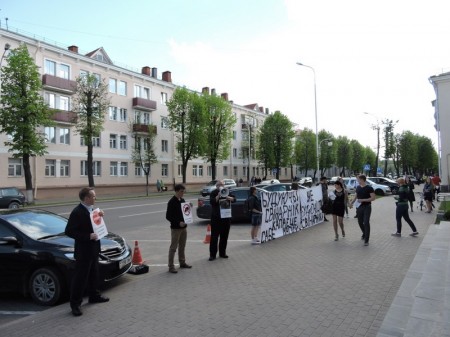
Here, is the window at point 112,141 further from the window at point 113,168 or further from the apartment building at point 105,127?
the window at point 113,168

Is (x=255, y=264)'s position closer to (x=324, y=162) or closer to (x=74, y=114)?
(x=74, y=114)

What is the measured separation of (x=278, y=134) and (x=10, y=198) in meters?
45.9

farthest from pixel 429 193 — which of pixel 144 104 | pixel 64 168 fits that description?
pixel 144 104

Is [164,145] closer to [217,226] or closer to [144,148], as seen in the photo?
[144,148]

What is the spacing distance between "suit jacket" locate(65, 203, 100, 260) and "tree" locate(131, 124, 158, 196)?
119 feet

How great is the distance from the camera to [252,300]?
231 inches

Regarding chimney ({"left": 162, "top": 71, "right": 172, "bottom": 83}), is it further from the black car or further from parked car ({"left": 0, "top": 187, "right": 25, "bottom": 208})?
the black car

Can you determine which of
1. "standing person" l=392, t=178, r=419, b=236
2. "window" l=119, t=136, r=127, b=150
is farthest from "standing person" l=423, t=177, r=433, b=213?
"window" l=119, t=136, r=127, b=150

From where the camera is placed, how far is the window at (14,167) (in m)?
34.1

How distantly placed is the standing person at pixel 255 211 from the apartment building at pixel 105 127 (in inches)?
1043

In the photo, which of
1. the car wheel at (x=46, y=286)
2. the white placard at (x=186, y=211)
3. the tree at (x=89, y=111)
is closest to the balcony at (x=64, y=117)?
the tree at (x=89, y=111)

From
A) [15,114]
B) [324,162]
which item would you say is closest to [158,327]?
[15,114]

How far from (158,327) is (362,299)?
304cm

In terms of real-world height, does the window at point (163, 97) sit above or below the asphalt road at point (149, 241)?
above
